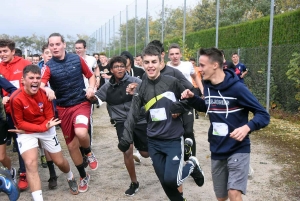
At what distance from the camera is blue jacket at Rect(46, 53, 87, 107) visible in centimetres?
561

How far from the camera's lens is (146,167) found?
7.05m

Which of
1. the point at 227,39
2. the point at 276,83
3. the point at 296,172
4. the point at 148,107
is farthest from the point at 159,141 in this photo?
the point at 227,39

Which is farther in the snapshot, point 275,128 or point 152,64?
point 275,128

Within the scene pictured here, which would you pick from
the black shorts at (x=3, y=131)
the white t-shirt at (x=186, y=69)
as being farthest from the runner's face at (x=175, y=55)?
the black shorts at (x=3, y=131)

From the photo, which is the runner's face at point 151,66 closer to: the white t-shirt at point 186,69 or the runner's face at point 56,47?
the runner's face at point 56,47

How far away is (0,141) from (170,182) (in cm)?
281

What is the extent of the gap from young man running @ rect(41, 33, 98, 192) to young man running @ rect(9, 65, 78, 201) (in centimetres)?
40

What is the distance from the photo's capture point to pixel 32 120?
5203mm

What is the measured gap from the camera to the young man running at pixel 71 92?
18.4 feet

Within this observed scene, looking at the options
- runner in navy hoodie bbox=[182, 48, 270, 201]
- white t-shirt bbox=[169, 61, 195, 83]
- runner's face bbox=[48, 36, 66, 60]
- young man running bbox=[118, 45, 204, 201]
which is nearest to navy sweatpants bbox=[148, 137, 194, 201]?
young man running bbox=[118, 45, 204, 201]

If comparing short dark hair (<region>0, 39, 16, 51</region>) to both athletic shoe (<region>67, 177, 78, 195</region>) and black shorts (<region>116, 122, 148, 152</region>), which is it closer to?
black shorts (<region>116, 122, 148, 152</region>)

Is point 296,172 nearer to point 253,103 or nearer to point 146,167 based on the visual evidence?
point 146,167

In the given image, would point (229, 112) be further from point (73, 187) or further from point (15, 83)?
point (15, 83)

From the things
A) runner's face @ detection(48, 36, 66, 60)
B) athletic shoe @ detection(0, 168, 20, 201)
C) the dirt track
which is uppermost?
runner's face @ detection(48, 36, 66, 60)
